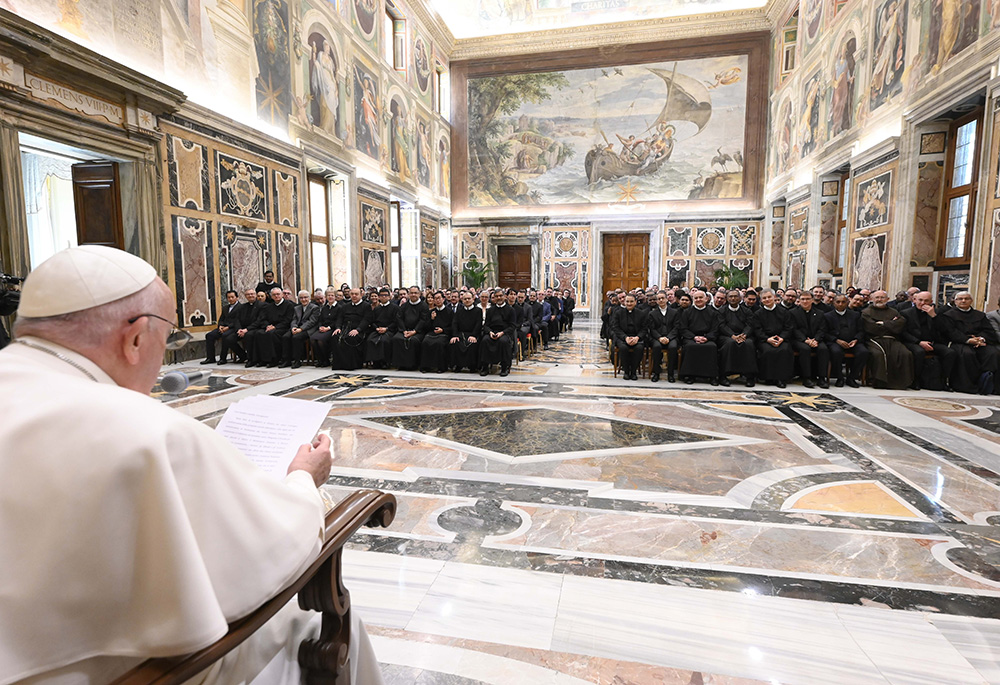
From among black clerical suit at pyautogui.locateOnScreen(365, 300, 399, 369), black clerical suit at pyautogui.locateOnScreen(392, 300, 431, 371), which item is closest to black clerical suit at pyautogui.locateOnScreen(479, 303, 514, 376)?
black clerical suit at pyautogui.locateOnScreen(392, 300, 431, 371)

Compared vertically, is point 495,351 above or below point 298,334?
below

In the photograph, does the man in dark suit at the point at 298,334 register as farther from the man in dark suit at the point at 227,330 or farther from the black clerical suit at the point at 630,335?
the black clerical suit at the point at 630,335

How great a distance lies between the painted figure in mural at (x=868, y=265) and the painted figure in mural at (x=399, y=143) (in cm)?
1236

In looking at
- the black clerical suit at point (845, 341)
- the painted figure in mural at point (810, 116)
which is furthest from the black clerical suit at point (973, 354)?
the painted figure in mural at point (810, 116)

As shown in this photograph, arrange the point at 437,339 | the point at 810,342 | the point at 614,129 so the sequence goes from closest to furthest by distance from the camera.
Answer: the point at 810,342 < the point at 437,339 < the point at 614,129

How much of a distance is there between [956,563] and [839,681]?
4.48 feet

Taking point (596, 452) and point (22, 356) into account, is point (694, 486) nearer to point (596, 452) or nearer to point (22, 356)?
point (596, 452)

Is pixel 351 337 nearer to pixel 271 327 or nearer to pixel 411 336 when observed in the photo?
pixel 411 336

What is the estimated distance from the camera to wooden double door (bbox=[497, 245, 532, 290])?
69.5ft

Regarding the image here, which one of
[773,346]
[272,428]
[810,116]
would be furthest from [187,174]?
[810,116]

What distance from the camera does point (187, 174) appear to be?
27.4 feet

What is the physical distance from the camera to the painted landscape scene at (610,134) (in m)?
18.7

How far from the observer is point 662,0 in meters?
18.3

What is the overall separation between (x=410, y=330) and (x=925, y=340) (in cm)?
759
